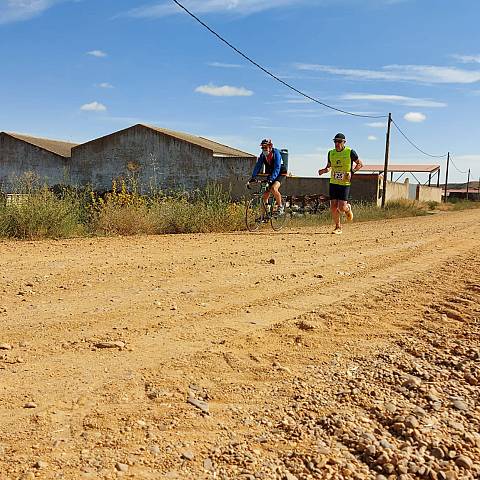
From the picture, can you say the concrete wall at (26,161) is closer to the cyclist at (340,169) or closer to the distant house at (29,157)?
the distant house at (29,157)

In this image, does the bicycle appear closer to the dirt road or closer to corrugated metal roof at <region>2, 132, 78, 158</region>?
the dirt road

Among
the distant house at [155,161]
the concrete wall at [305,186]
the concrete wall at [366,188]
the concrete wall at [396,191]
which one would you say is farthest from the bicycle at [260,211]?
the concrete wall at [396,191]

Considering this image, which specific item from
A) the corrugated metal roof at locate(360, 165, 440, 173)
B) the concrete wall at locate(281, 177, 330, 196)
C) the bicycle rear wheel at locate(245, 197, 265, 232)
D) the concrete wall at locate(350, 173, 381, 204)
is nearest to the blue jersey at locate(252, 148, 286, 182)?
Result: the bicycle rear wheel at locate(245, 197, 265, 232)

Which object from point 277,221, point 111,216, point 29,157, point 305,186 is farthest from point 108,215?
point 29,157

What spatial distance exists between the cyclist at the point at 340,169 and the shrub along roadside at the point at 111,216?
80.6 inches

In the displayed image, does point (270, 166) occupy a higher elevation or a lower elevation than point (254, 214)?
higher

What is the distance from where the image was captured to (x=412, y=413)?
2869 millimetres

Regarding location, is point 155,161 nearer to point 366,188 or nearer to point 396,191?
point 366,188

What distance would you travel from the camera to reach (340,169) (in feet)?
34.7

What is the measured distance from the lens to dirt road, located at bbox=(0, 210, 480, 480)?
2.38 metres

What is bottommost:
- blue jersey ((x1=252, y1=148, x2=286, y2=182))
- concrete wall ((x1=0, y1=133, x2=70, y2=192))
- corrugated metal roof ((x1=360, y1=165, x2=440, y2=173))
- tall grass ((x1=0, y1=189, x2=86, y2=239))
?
tall grass ((x1=0, y1=189, x2=86, y2=239))

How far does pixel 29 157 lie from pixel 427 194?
34849 mm

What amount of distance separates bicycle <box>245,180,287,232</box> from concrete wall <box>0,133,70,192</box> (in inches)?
868

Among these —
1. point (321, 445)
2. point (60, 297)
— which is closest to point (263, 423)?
point (321, 445)
